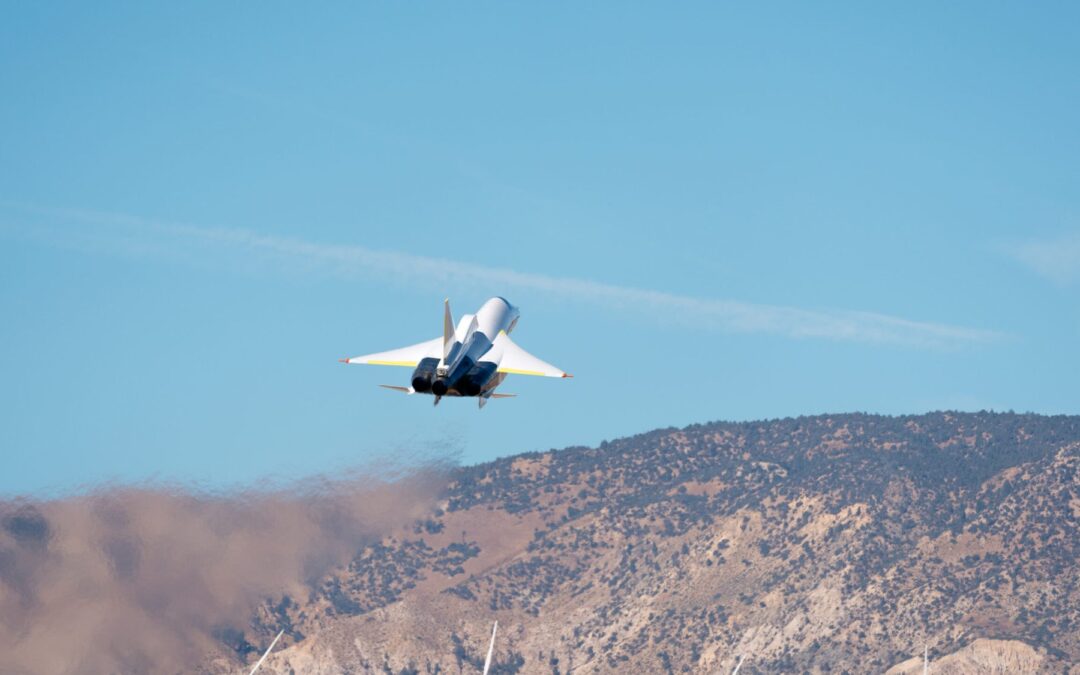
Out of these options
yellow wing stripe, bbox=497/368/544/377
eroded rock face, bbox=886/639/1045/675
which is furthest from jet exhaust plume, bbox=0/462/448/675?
yellow wing stripe, bbox=497/368/544/377

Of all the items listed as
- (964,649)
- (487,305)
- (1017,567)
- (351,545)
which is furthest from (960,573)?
(487,305)

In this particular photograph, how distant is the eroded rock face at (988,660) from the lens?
173288mm

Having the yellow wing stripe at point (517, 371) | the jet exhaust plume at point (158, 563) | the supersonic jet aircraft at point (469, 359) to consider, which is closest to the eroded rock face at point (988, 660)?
the jet exhaust plume at point (158, 563)

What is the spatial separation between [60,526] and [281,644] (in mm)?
54424

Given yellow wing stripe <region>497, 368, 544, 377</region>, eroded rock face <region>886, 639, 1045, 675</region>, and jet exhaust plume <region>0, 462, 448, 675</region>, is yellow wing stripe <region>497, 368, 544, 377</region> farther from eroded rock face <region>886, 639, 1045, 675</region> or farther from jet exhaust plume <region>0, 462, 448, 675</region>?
eroded rock face <region>886, 639, 1045, 675</region>

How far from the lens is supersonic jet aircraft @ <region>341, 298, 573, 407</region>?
8319 centimetres

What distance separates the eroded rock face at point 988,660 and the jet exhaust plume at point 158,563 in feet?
163

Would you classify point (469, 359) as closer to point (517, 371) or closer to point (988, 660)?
point (517, 371)

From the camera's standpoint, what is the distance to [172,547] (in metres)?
156

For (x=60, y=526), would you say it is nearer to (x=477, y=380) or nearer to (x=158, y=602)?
(x=158, y=602)

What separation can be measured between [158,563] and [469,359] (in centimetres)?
8000

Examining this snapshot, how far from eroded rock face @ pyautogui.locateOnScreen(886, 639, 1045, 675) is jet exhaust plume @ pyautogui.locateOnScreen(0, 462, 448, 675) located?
4972 cm

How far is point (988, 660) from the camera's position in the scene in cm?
17562

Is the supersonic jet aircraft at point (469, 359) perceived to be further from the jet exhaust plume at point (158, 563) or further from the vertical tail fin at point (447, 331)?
the jet exhaust plume at point (158, 563)
